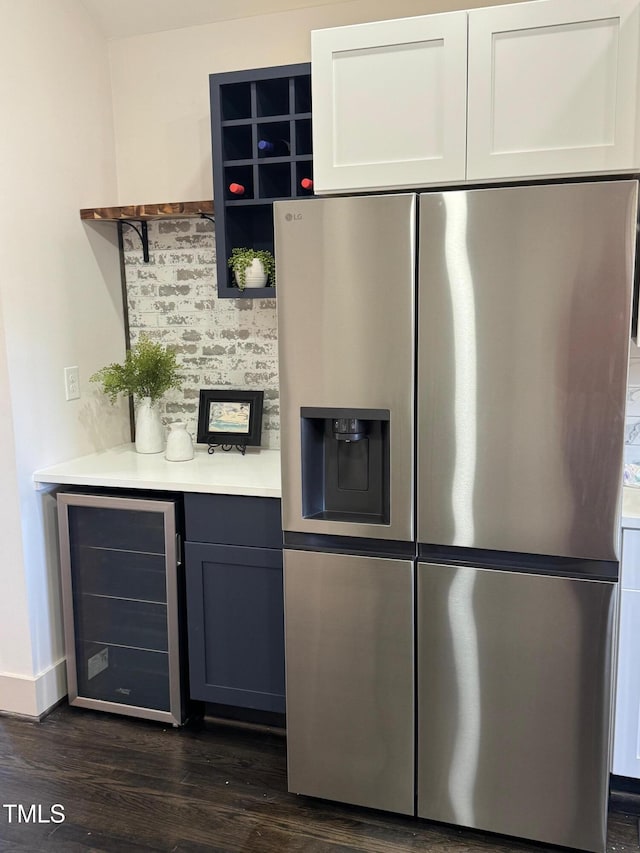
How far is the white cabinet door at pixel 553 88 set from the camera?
1760 millimetres

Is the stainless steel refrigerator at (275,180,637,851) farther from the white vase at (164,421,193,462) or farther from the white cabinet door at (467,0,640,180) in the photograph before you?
the white vase at (164,421,193,462)

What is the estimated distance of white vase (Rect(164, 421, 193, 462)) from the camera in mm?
2730

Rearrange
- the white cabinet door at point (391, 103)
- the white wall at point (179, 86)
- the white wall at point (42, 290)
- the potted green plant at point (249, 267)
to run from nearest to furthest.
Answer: the white cabinet door at point (391, 103) → the white wall at point (42, 290) → the potted green plant at point (249, 267) → the white wall at point (179, 86)

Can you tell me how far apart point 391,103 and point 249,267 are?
0.84m

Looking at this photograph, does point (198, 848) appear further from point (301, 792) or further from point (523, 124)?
point (523, 124)

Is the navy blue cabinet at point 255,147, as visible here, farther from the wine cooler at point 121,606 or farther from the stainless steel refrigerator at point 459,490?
the wine cooler at point 121,606

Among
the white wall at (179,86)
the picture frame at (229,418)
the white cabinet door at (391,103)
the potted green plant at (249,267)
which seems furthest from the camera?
the picture frame at (229,418)

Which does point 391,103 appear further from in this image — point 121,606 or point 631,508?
point 121,606

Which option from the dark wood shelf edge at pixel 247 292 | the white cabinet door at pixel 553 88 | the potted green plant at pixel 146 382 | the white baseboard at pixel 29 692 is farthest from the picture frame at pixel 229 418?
the white cabinet door at pixel 553 88

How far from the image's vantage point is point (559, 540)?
1836mm

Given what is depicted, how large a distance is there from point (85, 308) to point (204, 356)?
50 centimetres

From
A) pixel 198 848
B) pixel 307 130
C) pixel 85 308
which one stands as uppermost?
pixel 307 130

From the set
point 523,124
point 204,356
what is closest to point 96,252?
point 204,356

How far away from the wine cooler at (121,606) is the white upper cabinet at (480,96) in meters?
1.33
